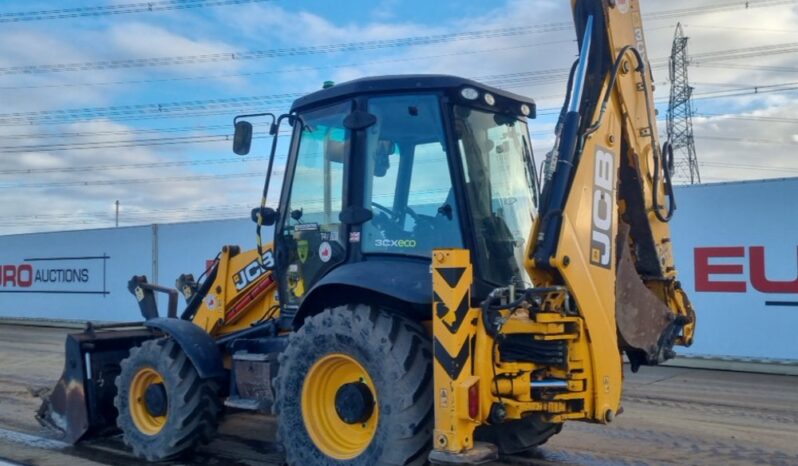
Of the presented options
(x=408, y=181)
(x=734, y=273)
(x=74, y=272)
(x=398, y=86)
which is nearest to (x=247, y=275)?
(x=408, y=181)

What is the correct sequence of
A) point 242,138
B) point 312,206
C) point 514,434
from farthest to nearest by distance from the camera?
1. point 242,138
2. point 312,206
3. point 514,434

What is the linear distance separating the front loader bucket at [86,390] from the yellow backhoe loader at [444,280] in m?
0.43

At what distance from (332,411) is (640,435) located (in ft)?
10.3

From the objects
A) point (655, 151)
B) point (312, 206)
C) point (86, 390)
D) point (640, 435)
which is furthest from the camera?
point (640, 435)

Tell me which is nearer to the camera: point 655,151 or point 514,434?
point 655,151

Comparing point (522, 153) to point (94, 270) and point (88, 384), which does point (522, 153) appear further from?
point (94, 270)

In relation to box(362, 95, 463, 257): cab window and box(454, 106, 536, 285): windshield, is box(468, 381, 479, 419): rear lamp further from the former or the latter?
box(362, 95, 463, 257): cab window

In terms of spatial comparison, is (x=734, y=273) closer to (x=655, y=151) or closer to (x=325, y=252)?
(x=655, y=151)

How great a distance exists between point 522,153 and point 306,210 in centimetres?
165

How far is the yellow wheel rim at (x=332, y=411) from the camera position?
5.04m

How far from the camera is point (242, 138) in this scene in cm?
611

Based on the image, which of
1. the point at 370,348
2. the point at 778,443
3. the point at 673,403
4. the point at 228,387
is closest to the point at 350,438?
the point at 370,348

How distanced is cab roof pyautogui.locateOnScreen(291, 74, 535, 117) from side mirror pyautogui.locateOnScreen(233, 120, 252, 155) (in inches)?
22.2

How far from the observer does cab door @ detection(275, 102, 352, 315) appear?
5.63 meters
